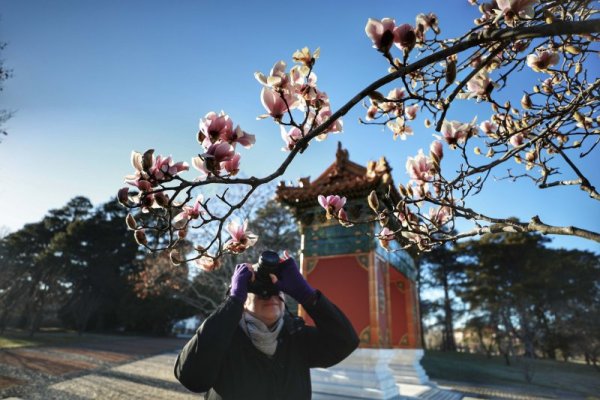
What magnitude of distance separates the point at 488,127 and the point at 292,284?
1.88 m

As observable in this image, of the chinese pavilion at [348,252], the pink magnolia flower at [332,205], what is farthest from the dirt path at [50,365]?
the pink magnolia flower at [332,205]

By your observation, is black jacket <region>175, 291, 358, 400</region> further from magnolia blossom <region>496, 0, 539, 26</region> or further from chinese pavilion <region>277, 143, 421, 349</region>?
chinese pavilion <region>277, 143, 421, 349</region>

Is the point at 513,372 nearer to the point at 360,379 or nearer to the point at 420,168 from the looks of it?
the point at 360,379

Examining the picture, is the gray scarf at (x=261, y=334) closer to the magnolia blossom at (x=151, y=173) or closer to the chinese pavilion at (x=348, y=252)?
the magnolia blossom at (x=151, y=173)

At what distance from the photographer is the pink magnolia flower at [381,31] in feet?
4.18

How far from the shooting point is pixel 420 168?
7.32 feet

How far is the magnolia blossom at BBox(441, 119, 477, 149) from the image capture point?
1.94 metres

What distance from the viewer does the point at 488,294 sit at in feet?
63.8

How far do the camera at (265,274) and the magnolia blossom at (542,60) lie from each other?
6.17 feet

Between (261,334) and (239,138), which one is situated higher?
(239,138)

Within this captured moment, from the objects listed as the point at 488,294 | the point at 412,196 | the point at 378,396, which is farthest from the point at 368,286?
the point at 488,294

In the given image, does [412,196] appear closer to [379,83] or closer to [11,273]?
[379,83]

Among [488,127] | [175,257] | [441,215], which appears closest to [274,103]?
[175,257]

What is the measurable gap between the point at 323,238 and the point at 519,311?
15.8 metres
